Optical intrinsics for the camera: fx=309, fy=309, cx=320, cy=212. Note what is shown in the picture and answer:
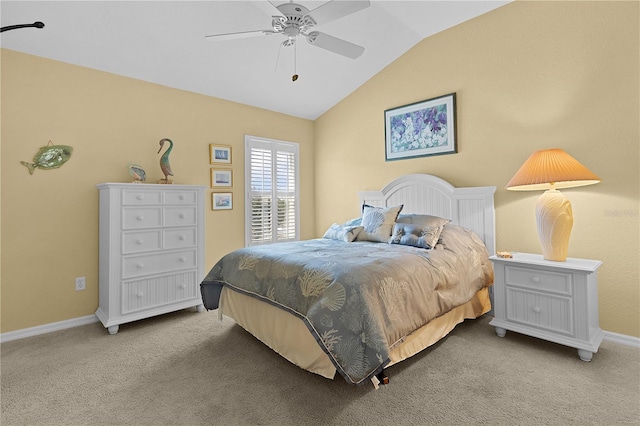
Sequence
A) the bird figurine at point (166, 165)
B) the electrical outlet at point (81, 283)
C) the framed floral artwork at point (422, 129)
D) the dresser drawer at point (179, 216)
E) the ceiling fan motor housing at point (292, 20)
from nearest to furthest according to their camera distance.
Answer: the ceiling fan motor housing at point (292, 20) → the electrical outlet at point (81, 283) → the dresser drawer at point (179, 216) → the bird figurine at point (166, 165) → the framed floral artwork at point (422, 129)

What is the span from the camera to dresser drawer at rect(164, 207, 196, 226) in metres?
3.11

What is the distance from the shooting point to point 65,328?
2.92 metres

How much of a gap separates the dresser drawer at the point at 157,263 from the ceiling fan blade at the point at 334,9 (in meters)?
2.50

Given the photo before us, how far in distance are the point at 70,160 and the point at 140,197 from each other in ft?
2.52

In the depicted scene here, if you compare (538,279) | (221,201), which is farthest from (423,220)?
(221,201)

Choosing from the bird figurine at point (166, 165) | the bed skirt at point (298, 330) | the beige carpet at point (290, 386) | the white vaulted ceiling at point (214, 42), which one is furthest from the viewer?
the bird figurine at point (166, 165)

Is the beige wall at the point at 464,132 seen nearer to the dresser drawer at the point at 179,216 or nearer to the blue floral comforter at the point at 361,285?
the dresser drawer at the point at 179,216

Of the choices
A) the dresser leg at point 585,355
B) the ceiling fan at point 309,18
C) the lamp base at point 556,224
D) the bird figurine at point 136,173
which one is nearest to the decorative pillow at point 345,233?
the lamp base at point 556,224

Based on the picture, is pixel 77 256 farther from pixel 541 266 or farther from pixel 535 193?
pixel 535 193

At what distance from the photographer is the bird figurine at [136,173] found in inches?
122

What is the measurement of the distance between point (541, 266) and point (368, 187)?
2.33 metres

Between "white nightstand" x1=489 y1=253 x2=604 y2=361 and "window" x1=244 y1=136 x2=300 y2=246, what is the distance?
2.89 metres

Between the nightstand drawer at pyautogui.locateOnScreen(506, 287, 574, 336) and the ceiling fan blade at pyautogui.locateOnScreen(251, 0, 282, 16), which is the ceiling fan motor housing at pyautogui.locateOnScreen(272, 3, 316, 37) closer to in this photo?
the ceiling fan blade at pyautogui.locateOnScreen(251, 0, 282, 16)

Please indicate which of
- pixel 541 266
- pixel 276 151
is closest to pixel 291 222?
pixel 276 151
